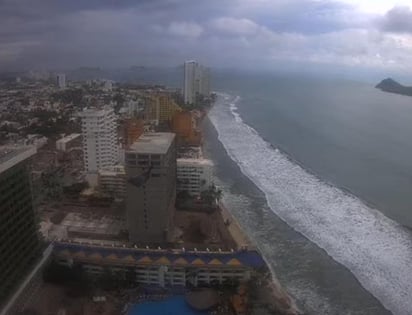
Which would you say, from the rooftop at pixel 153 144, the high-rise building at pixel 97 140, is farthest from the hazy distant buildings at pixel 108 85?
the rooftop at pixel 153 144

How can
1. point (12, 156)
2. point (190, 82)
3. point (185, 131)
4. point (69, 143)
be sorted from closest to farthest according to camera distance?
point (12, 156) → point (69, 143) → point (185, 131) → point (190, 82)

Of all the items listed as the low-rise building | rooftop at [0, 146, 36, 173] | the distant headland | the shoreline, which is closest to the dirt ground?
rooftop at [0, 146, 36, 173]

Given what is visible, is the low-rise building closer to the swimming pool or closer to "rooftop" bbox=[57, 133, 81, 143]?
the swimming pool

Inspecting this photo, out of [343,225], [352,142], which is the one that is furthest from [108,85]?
[343,225]

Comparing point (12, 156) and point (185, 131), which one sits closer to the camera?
point (12, 156)

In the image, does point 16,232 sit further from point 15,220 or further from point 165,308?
point 165,308

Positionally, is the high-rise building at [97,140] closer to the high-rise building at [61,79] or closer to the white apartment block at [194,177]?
the white apartment block at [194,177]

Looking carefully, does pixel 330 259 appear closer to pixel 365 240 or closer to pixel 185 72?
pixel 365 240
